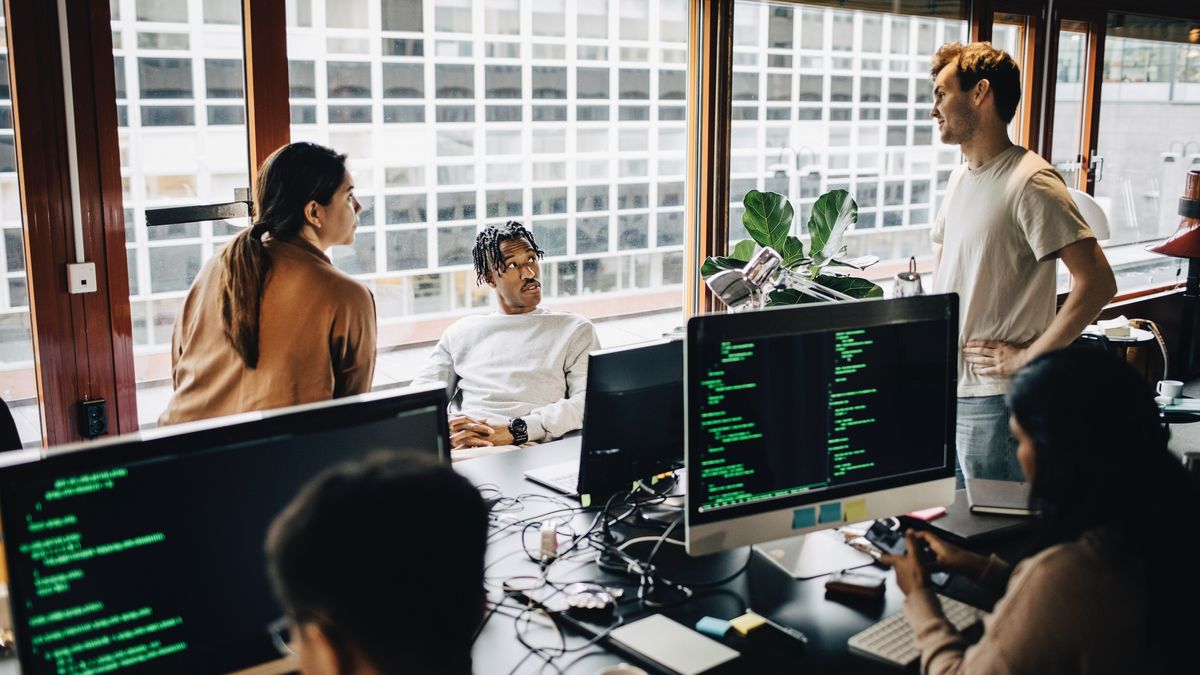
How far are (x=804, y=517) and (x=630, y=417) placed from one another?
1.48ft

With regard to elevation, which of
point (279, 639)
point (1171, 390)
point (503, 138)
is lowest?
point (1171, 390)

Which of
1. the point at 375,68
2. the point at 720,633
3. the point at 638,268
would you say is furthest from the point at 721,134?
the point at 720,633

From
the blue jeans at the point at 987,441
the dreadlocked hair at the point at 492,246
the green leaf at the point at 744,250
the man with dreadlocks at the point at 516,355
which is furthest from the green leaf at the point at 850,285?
the dreadlocked hair at the point at 492,246

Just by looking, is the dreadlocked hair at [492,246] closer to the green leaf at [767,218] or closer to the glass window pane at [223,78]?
the green leaf at [767,218]

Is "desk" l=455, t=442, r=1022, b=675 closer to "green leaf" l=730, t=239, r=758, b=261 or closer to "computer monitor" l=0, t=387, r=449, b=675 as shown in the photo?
"computer monitor" l=0, t=387, r=449, b=675

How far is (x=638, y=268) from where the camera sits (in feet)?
14.1

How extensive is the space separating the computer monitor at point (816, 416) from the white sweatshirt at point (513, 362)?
1.32 meters

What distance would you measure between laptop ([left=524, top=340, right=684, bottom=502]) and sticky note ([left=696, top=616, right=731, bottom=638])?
0.56m

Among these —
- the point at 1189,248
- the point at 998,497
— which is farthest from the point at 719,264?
the point at 1189,248

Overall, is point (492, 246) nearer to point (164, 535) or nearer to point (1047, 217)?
point (1047, 217)

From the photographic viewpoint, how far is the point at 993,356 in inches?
112

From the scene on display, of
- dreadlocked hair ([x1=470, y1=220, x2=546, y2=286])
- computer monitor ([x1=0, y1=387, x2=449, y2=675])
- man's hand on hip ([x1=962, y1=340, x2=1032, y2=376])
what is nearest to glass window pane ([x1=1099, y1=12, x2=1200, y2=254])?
man's hand on hip ([x1=962, y1=340, x2=1032, y2=376])

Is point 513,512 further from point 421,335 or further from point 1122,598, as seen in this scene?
point 421,335

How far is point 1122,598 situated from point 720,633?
0.60 meters
